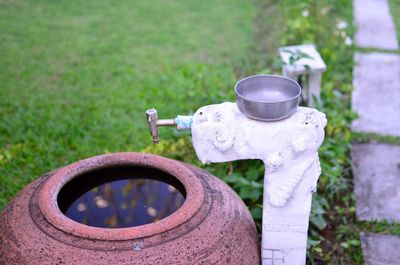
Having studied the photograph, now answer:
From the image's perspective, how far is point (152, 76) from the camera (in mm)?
4730

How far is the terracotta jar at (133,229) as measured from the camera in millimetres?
1751

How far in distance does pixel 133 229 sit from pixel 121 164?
48 cm

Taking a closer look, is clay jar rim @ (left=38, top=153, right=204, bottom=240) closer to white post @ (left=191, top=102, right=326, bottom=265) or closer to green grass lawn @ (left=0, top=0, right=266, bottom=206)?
white post @ (left=191, top=102, right=326, bottom=265)

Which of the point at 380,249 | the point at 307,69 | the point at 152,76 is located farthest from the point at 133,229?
the point at 152,76

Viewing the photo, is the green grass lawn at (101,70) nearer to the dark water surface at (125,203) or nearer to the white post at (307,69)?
the white post at (307,69)

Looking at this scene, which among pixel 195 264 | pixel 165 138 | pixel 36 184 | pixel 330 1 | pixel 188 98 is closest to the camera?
pixel 195 264

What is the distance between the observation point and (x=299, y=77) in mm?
3836

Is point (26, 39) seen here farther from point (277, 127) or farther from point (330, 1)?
point (277, 127)

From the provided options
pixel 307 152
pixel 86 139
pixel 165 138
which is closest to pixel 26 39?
pixel 86 139

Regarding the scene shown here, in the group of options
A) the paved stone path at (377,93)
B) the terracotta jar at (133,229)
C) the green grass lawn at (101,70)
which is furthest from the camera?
the paved stone path at (377,93)

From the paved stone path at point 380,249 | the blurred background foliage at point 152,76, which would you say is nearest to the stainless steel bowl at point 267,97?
the blurred background foliage at point 152,76

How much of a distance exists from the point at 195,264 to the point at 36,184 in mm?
814

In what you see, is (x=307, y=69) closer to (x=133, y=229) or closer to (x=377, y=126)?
(x=377, y=126)

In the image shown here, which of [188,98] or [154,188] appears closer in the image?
[154,188]
